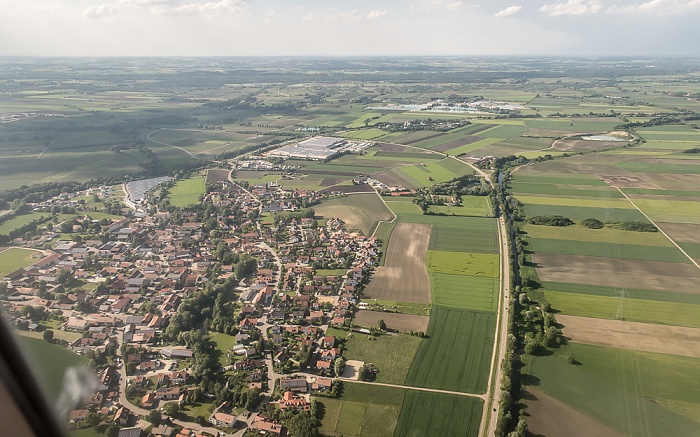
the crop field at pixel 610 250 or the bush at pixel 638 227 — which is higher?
the bush at pixel 638 227

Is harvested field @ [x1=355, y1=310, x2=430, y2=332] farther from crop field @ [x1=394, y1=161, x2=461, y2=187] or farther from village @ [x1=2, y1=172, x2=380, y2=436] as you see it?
crop field @ [x1=394, y1=161, x2=461, y2=187]

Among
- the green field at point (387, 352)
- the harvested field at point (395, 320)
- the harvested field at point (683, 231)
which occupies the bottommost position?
the green field at point (387, 352)

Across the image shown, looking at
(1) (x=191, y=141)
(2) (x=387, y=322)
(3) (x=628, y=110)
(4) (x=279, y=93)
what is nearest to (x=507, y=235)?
(2) (x=387, y=322)

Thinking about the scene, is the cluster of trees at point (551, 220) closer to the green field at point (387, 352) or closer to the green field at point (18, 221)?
the green field at point (387, 352)

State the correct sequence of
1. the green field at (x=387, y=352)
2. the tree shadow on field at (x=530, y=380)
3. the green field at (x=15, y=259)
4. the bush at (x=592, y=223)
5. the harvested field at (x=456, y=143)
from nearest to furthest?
the tree shadow on field at (x=530, y=380) → the green field at (x=387, y=352) → the green field at (x=15, y=259) → the bush at (x=592, y=223) → the harvested field at (x=456, y=143)

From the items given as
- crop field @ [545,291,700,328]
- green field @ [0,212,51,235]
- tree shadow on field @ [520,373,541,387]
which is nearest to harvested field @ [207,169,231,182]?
green field @ [0,212,51,235]

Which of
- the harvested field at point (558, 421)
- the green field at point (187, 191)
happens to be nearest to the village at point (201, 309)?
the green field at point (187, 191)

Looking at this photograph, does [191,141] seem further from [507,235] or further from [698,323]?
[698,323]

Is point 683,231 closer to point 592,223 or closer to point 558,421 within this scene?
point 592,223
